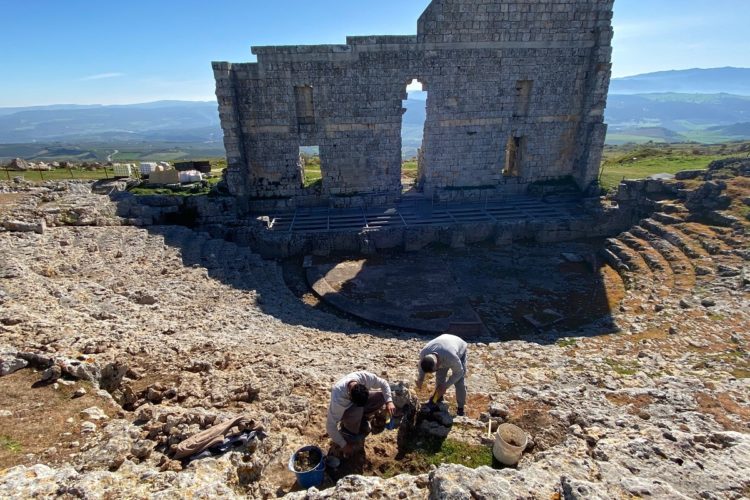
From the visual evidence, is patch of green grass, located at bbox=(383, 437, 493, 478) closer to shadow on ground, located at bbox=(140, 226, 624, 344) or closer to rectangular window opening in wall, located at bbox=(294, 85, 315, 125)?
shadow on ground, located at bbox=(140, 226, 624, 344)

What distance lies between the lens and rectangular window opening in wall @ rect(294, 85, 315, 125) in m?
17.6

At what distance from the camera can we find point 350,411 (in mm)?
5191

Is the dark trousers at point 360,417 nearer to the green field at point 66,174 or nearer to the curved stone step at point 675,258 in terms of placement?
the curved stone step at point 675,258

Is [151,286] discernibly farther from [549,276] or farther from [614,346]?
[549,276]

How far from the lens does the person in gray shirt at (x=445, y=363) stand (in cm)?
594

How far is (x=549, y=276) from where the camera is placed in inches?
567

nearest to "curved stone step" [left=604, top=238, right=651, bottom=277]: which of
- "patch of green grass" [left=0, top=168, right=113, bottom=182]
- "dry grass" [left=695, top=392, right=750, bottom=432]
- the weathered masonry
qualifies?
the weathered masonry

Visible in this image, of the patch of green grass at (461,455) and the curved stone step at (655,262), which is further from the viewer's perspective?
the curved stone step at (655,262)

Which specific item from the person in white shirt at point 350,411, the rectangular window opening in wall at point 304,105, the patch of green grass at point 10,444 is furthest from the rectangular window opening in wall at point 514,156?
the patch of green grass at point 10,444

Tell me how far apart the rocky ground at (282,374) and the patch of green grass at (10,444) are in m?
0.02

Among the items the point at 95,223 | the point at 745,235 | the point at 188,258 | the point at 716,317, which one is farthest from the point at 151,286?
the point at 745,235

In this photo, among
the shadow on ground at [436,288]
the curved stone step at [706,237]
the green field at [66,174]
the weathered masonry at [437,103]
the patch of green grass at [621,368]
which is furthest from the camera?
the green field at [66,174]

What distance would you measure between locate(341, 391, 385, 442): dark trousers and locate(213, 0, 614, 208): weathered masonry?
14.2 meters

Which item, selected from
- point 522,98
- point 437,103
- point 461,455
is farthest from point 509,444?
point 522,98
